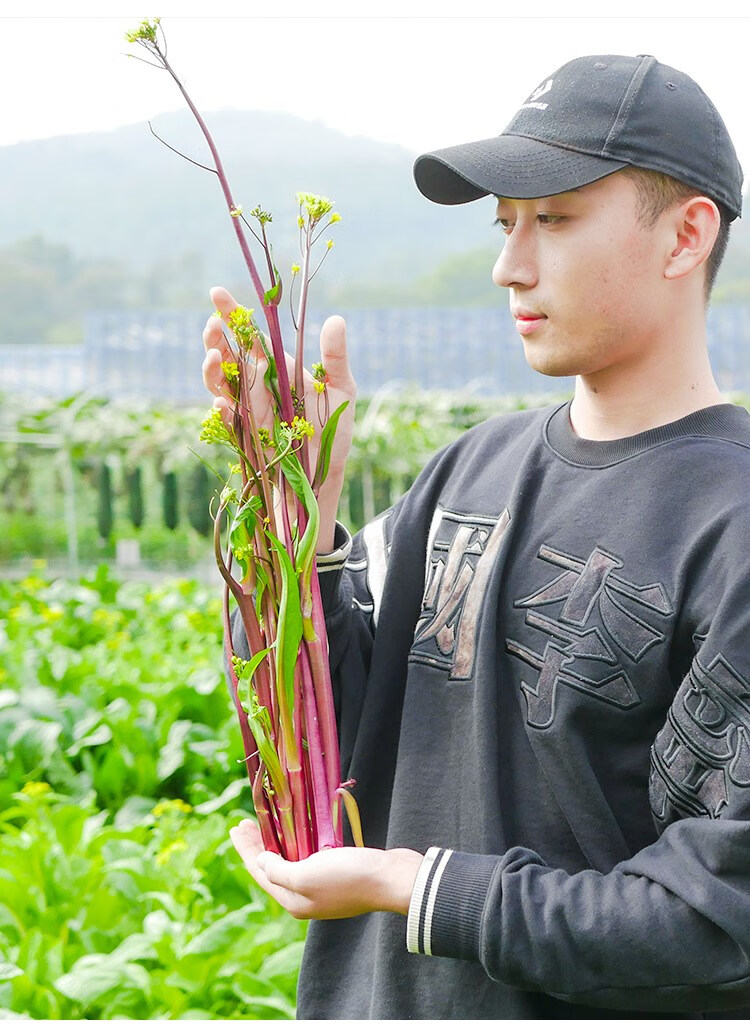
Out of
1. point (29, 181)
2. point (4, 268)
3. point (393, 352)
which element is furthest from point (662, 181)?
point (29, 181)

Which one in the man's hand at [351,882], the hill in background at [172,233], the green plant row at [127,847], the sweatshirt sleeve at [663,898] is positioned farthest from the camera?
the hill in background at [172,233]

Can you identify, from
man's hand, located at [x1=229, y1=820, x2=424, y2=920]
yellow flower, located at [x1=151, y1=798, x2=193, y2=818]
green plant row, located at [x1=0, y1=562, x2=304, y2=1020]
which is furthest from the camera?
yellow flower, located at [x1=151, y1=798, x2=193, y2=818]

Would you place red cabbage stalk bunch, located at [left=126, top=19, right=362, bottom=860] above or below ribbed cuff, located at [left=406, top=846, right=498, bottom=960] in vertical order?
above

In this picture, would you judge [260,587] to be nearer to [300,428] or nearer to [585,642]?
[300,428]

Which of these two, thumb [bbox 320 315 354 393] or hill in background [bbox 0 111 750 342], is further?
hill in background [bbox 0 111 750 342]

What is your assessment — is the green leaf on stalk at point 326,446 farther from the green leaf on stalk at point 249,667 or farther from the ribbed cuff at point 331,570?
the green leaf on stalk at point 249,667

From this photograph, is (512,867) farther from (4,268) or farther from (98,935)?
(4,268)

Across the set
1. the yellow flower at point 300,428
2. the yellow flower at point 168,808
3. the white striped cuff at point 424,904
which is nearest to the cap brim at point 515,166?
the yellow flower at point 300,428

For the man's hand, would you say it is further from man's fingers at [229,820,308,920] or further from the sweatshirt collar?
the sweatshirt collar

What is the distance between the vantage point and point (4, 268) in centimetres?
5431

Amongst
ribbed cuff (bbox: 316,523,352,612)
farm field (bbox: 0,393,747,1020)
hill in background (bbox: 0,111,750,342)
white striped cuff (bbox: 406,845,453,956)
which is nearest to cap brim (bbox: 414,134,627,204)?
ribbed cuff (bbox: 316,523,352,612)

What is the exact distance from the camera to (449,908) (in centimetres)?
134

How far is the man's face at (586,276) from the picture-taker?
1.44 metres

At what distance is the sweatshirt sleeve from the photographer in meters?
1.27
